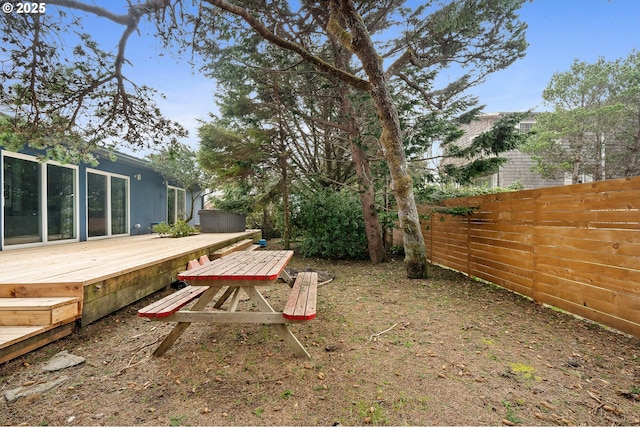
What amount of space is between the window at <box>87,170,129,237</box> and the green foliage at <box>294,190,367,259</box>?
538 cm

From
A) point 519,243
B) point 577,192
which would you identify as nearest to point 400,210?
point 519,243

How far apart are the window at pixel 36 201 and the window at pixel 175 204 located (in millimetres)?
4646

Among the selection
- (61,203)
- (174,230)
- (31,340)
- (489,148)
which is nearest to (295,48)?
(489,148)

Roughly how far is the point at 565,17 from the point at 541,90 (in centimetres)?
831

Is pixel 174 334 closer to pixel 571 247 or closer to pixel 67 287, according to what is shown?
pixel 67 287

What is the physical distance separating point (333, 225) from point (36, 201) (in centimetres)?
643

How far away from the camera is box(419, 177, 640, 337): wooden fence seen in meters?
2.63

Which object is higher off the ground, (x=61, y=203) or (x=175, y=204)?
(x=175, y=204)

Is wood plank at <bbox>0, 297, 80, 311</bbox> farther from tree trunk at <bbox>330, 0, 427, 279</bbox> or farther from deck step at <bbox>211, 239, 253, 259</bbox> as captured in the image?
tree trunk at <bbox>330, 0, 427, 279</bbox>

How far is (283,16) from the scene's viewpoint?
568 centimetres

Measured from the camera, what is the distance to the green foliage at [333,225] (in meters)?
7.41

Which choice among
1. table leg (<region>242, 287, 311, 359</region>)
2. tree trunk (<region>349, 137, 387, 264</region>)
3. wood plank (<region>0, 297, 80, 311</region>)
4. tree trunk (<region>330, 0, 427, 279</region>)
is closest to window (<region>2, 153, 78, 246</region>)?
wood plank (<region>0, 297, 80, 311</region>)

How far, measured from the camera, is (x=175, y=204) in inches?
465

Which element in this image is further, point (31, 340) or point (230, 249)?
point (230, 249)
